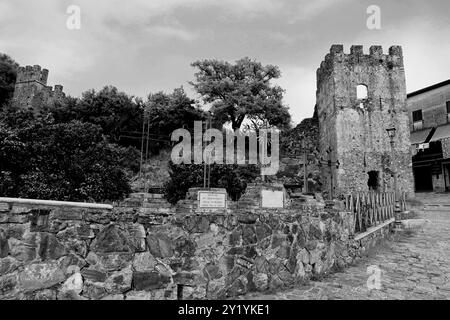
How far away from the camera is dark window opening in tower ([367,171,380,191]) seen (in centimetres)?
2161

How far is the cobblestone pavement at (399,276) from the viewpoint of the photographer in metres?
5.12

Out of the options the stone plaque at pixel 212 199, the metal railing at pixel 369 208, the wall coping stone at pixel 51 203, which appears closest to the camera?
the wall coping stone at pixel 51 203

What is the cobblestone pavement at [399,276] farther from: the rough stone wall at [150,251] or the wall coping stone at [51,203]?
the wall coping stone at [51,203]

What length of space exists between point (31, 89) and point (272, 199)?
29.6 metres

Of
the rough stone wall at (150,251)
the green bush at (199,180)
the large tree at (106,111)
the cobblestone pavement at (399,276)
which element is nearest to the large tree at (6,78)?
the large tree at (106,111)

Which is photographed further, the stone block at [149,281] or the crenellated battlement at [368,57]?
the crenellated battlement at [368,57]

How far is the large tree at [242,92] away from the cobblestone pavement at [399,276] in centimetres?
1421

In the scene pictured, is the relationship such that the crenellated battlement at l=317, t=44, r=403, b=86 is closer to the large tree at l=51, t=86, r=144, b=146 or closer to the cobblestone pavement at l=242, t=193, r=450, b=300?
the large tree at l=51, t=86, r=144, b=146

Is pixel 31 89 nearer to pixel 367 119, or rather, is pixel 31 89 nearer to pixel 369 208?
pixel 367 119

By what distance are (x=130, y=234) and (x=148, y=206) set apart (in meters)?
0.48

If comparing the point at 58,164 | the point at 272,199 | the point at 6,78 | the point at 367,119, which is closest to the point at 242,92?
the point at 367,119

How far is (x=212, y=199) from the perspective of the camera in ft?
16.7

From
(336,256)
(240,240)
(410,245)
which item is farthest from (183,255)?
(410,245)


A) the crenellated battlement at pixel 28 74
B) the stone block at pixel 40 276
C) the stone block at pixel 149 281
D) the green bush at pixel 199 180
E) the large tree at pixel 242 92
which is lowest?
the stone block at pixel 149 281
